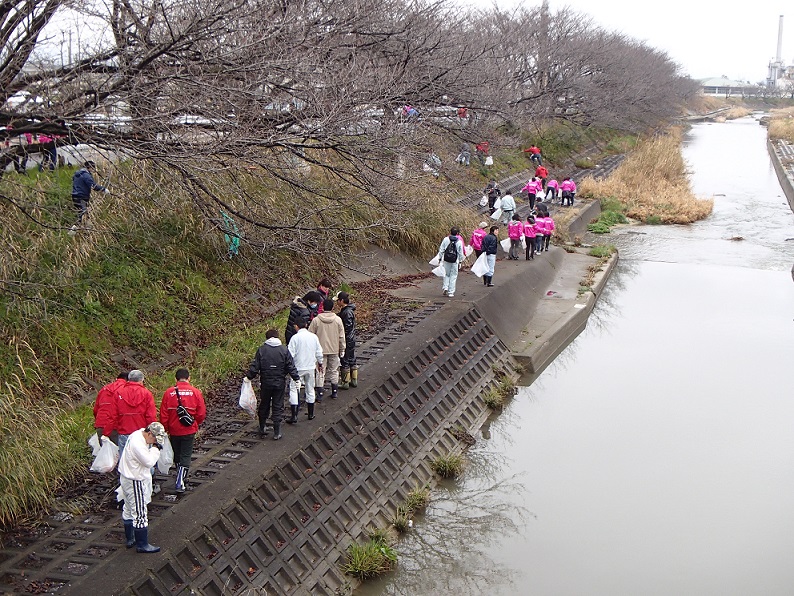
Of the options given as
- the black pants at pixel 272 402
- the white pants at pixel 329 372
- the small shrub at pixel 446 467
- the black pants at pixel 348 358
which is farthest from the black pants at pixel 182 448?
the small shrub at pixel 446 467

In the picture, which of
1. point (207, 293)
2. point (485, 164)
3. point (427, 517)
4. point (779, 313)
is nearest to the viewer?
point (427, 517)

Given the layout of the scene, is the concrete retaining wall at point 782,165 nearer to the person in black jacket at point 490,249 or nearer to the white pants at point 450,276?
the person in black jacket at point 490,249

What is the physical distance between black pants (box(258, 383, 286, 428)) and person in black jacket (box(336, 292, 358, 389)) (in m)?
1.71

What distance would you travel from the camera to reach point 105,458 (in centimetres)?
823

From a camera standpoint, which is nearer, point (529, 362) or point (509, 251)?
point (529, 362)

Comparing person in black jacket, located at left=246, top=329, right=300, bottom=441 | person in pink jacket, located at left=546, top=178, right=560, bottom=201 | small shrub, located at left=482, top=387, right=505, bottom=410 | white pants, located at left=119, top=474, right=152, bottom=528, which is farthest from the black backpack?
person in pink jacket, located at left=546, top=178, right=560, bottom=201

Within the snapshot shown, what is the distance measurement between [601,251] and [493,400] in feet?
38.7

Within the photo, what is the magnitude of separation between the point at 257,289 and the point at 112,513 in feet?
23.7

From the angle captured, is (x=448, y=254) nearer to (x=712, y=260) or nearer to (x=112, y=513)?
(x=112, y=513)

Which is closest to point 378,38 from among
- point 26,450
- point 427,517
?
point 427,517

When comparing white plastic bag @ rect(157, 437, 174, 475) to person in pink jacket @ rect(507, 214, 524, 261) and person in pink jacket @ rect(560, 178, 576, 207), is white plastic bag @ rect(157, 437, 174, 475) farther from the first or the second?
person in pink jacket @ rect(560, 178, 576, 207)

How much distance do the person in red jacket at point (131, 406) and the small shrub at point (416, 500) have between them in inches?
151

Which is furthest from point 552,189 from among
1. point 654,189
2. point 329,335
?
point 329,335

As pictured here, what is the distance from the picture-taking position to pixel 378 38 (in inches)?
723
